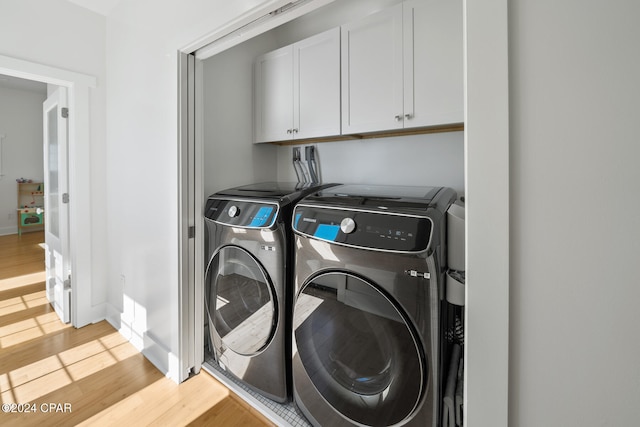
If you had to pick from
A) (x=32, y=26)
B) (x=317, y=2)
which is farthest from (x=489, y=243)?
(x=32, y=26)

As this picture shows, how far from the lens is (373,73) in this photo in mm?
1523

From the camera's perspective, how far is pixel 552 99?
1.87 feet

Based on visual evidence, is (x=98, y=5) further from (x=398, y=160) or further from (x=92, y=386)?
(x=92, y=386)

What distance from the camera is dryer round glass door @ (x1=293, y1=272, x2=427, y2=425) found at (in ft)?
3.29

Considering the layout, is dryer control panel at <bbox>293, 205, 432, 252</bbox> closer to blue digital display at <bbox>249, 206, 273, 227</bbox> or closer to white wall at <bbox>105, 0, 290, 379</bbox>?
blue digital display at <bbox>249, 206, 273, 227</bbox>

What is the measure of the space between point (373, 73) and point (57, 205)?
286cm

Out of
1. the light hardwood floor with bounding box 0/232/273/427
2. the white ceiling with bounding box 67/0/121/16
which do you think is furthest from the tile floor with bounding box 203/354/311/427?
the white ceiling with bounding box 67/0/121/16

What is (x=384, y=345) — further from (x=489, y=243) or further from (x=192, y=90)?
(x=192, y=90)

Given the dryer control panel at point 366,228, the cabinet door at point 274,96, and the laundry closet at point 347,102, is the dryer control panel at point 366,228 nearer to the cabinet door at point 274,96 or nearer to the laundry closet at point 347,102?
the laundry closet at point 347,102

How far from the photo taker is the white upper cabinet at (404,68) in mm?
1309

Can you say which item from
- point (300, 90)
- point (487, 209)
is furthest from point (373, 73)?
point (487, 209)

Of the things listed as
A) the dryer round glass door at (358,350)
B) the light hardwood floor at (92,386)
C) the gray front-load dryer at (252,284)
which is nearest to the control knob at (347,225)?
the dryer round glass door at (358,350)

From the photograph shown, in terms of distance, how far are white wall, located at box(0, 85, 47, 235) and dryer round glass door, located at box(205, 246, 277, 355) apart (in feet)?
22.6

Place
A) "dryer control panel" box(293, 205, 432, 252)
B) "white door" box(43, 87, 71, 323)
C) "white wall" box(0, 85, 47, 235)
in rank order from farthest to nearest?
"white wall" box(0, 85, 47, 235)
"white door" box(43, 87, 71, 323)
"dryer control panel" box(293, 205, 432, 252)
